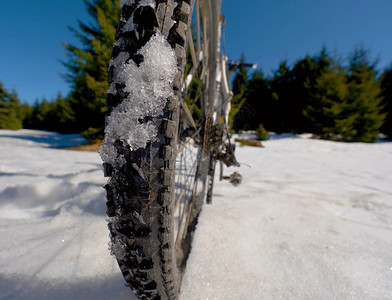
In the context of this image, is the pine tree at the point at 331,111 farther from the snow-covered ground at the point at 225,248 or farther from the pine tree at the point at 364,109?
the snow-covered ground at the point at 225,248

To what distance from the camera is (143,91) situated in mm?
346

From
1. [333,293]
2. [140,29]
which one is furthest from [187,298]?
[140,29]

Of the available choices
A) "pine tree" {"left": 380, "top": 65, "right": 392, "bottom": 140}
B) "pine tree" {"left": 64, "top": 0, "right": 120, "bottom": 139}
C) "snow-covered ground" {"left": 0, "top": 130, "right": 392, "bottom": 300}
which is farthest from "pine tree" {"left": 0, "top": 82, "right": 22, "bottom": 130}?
"pine tree" {"left": 380, "top": 65, "right": 392, "bottom": 140}

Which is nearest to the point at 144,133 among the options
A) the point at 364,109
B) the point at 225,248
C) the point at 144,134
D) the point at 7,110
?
the point at 144,134

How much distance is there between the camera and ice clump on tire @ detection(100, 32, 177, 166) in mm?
340

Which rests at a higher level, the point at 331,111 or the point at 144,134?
the point at 331,111

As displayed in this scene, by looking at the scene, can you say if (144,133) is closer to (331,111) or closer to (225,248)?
(225,248)

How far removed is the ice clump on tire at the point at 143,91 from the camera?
0.34m

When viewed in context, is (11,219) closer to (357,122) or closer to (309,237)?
(309,237)

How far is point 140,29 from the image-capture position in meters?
0.34

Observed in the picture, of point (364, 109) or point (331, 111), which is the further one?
point (364, 109)

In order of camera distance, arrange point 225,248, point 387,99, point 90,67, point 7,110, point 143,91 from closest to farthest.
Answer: point 143,91, point 225,248, point 90,67, point 7,110, point 387,99

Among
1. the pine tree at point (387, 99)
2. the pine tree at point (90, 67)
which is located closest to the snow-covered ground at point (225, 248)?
the pine tree at point (90, 67)

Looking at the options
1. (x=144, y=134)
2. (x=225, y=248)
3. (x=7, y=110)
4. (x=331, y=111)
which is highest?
(x=331, y=111)
